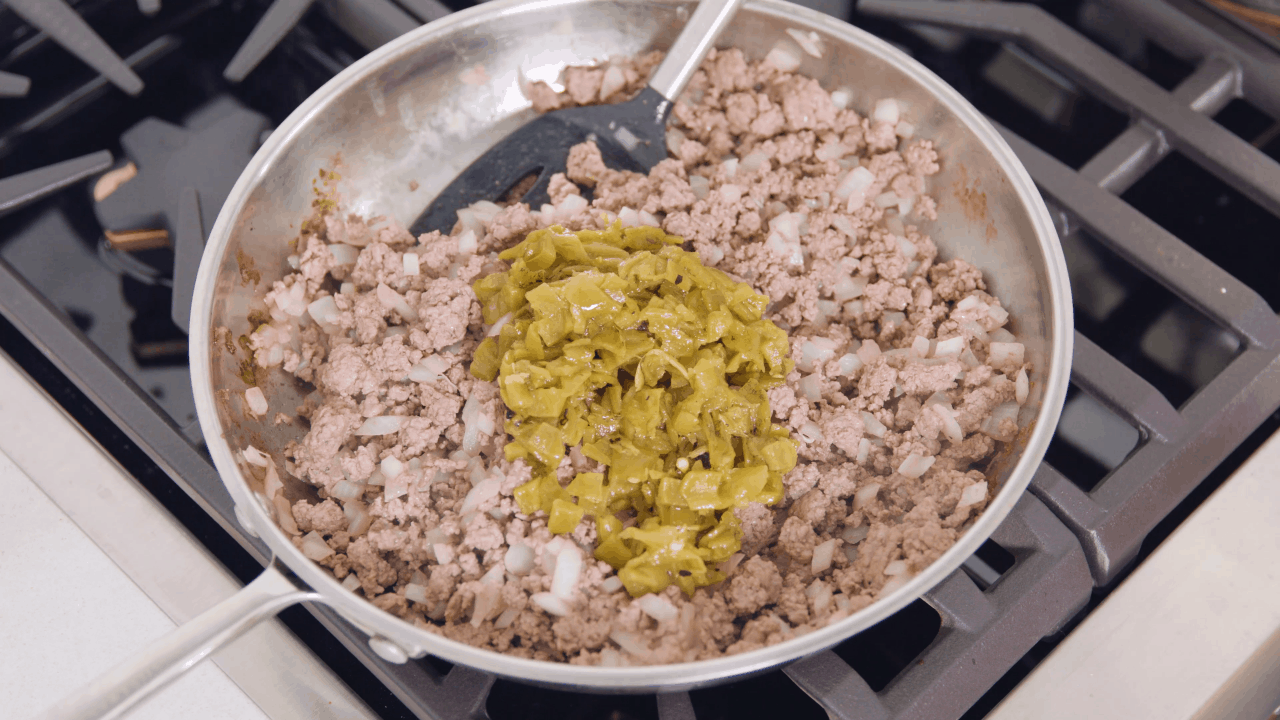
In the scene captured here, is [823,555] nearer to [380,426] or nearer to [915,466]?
[915,466]

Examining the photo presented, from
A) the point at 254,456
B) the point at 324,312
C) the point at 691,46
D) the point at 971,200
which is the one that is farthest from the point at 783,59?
the point at 254,456

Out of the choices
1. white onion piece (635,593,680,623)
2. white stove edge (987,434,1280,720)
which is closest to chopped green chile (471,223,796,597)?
white onion piece (635,593,680,623)

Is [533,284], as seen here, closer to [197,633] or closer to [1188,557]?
[197,633]

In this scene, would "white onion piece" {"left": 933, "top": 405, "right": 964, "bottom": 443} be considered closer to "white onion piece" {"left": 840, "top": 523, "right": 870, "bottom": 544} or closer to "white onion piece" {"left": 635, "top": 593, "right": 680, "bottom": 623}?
"white onion piece" {"left": 840, "top": 523, "right": 870, "bottom": 544}

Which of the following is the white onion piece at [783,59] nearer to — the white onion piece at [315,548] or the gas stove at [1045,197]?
the gas stove at [1045,197]

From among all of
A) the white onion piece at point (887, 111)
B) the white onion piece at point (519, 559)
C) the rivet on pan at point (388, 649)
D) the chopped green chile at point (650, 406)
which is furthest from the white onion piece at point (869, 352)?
the rivet on pan at point (388, 649)

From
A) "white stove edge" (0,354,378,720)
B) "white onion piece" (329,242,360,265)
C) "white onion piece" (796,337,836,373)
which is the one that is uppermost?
"white onion piece" (796,337,836,373)
